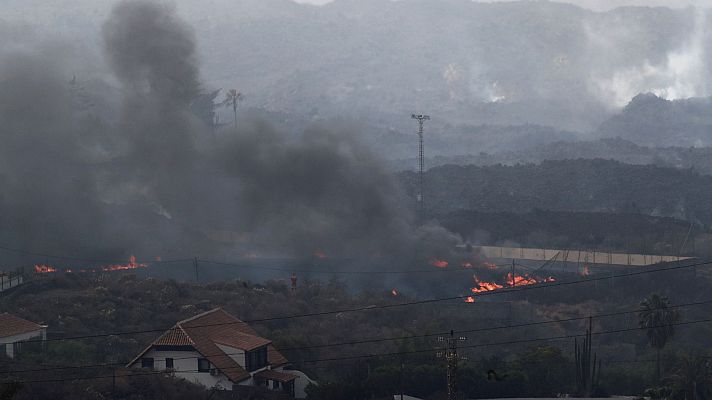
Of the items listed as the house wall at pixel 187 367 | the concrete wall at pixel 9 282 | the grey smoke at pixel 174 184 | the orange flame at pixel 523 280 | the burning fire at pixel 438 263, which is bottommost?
the house wall at pixel 187 367

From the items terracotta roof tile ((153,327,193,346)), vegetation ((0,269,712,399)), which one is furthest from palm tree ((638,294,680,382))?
terracotta roof tile ((153,327,193,346))

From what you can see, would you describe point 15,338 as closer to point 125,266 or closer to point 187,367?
point 187,367

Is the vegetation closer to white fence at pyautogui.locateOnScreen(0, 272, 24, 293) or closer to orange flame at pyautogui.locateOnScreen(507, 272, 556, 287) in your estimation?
white fence at pyautogui.locateOnScreen(0, 272, 24, 293)

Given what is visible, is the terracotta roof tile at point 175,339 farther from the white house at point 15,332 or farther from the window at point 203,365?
the white house at point 15,332

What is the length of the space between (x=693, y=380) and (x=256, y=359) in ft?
79.7

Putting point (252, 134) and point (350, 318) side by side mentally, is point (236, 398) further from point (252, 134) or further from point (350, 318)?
point (252, 134)

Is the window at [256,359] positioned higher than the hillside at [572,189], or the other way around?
the hillside at [572,189]

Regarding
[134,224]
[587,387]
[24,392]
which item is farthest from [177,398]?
[134,224]

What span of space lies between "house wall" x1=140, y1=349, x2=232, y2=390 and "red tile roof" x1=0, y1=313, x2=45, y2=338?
9119 mm

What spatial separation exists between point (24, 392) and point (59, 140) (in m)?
71.4

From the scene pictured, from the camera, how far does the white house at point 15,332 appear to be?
2201 inches

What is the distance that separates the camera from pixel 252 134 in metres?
109

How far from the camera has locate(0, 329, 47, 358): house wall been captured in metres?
55.8

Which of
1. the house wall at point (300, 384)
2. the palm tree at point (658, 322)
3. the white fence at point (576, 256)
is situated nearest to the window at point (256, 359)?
the house wall at point (300, 384)
